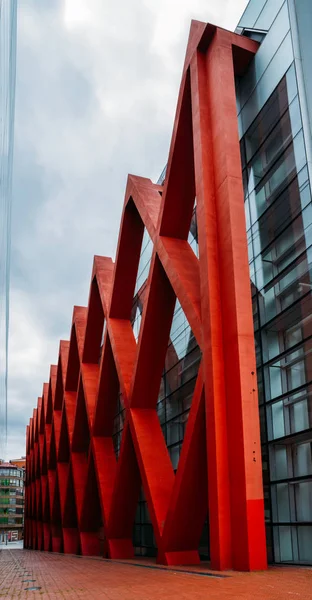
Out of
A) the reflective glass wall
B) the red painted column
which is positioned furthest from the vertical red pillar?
the reflective glass wall

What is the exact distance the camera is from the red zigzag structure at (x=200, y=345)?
32.5 feet

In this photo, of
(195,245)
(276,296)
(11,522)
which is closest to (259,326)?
(276,296)

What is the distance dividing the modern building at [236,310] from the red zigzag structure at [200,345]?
35 millimetres

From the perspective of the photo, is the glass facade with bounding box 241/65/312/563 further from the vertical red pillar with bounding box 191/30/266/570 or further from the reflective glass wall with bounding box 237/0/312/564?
the vertical red pillar with bounding box 191/30/266/570

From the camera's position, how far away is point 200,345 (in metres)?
11.4

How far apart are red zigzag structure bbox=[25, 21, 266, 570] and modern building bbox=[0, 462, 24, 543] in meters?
110

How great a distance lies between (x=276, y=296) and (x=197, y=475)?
3970 millimetres

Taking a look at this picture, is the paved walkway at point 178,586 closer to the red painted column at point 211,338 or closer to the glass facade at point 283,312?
the red painted column at point 211,338

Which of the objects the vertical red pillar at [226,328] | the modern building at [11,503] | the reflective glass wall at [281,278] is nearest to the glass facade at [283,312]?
→ the reflective glass wall at [281,278]

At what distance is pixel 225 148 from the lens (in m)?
11.8

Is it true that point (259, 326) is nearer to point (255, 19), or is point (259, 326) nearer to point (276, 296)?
point (276, 296)

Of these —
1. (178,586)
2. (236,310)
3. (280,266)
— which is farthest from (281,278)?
(178,586)

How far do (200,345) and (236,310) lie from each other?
127cm

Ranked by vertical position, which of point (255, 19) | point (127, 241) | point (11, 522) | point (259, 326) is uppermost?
point (255, 19)
